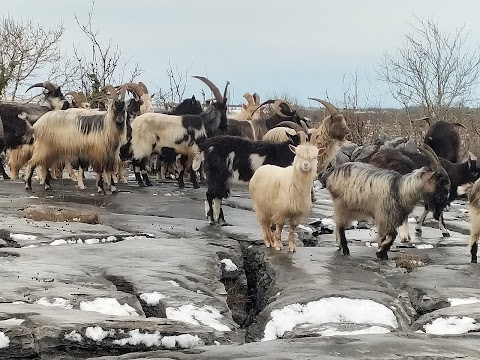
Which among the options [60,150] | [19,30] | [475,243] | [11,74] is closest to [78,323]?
[475,243]

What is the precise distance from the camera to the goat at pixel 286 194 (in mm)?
7781

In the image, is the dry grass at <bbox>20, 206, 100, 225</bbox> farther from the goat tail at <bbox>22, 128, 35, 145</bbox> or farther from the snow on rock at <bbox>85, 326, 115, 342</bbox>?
the snow on rock at <bbox>85, 326, 115, 342</bbox>

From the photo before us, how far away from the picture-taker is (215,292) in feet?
20.4

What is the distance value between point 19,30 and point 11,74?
2674 mm

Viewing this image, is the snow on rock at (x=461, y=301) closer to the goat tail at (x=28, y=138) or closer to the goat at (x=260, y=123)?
the goat at (x=260, y=123)

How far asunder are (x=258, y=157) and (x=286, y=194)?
78.5 inches

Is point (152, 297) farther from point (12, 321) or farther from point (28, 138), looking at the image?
point (28, 138)

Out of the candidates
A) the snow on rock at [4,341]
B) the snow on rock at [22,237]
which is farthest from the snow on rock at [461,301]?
the snow on rock at [22,237]

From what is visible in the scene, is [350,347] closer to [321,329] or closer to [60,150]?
[321,329]

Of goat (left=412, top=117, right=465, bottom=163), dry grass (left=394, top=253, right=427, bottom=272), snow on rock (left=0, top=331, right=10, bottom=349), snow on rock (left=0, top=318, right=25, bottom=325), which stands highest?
goat (left=412, top=117, right=465, bottom=163)

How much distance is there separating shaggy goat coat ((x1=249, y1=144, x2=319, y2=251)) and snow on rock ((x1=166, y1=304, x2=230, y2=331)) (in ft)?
8.51

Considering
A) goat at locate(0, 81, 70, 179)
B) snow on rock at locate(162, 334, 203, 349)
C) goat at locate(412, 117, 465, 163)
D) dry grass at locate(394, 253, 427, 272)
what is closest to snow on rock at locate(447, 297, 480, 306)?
dry grass at locate(394, 253, 427, 272)

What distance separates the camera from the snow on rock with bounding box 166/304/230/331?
5230 mm

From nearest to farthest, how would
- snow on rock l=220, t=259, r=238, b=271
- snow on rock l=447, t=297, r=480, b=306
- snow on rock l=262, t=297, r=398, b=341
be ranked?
1. snow on rock l=262, t=297, r=398, b=341
2. snow on rock l=447, t=297, r=480, b=306
3. snow on rock l=220, t=259, r=238, b=271
